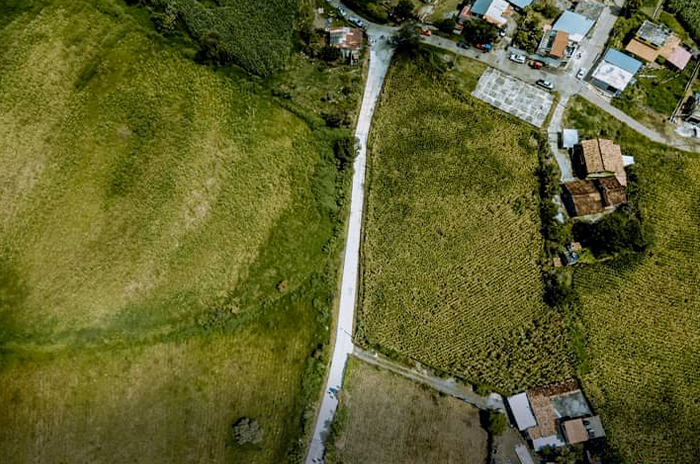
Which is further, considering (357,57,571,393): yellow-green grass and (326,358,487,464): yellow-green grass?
(357,57,571,393): yellow-green grass

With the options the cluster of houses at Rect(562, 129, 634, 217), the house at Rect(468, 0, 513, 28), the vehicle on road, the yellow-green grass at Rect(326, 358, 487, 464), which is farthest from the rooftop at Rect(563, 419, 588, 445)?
the vehicle on road

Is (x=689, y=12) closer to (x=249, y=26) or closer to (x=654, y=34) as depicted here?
(x=654, y=34)

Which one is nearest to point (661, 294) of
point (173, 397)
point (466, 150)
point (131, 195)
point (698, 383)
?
point (698, 383)

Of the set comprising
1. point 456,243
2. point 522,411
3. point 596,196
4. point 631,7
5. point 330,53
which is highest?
point 631,7

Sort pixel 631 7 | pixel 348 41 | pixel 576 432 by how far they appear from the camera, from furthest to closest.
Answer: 1. pixel 348 41
2. pixel 631 7
3. pixel 576 432

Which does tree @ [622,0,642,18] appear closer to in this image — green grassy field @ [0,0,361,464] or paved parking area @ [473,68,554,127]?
paved parking area @ [473,68,554,127]

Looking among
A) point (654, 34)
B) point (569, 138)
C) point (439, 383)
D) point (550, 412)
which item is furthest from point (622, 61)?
point (439, 383)
